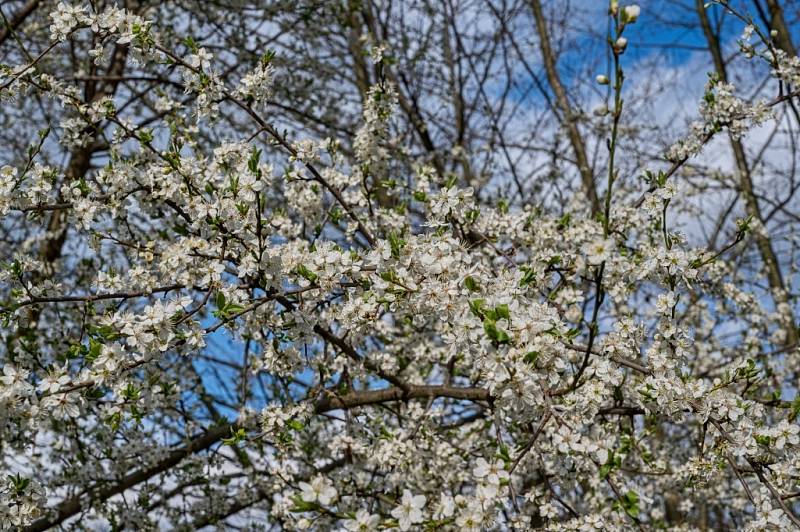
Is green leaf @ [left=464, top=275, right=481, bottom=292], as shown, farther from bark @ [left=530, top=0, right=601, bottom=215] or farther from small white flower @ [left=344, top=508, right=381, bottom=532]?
bark @ [left=530, top=0, right=601, bottom=215]

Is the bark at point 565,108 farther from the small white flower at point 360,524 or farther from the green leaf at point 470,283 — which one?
the small white flower at point 360,524

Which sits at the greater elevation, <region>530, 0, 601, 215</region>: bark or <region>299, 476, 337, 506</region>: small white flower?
<region>530, 0, 601, 215</region>: bark

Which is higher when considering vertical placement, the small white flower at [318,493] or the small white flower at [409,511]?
the small white flower at [318,493]

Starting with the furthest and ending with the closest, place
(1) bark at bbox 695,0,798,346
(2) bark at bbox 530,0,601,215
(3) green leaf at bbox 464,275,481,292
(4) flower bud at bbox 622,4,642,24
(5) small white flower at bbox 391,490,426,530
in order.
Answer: (2) bark at bbox 530,0,601,215 < (1) bark at bbox 695,0,798,346 < (3) green leaf at bbox 464,275,481,292 < (5) small white flower at bbox 391,490,426,530 < (4) flower bud at bbox 622,4,642,24

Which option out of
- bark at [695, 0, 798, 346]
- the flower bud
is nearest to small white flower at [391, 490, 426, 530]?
the flower bud

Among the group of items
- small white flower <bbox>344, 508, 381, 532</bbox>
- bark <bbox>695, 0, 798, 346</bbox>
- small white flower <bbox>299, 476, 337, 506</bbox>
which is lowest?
small white flower <bbox>344, 508, 381, 532</bbox>

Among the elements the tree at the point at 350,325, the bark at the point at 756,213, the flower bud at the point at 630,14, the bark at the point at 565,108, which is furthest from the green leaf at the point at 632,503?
the bark at the point at 565,108

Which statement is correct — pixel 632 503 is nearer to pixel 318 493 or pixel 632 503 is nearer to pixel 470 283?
pixel 470 283

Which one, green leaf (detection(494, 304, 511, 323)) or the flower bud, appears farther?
green leaf (detection(494, 304, 511, 323))

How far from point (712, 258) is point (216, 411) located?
4207 millimetres

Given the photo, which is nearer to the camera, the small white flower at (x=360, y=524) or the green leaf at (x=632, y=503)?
the small white flower at (x=360, y=524)

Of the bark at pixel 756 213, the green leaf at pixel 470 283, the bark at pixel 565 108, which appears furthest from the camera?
the bark at pixel 565 108

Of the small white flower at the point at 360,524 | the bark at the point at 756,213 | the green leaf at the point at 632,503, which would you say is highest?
the bark at the point at 756,213

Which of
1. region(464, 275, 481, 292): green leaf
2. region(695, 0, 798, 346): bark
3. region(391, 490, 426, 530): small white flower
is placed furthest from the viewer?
region(695, 0, 798, 346): bark
